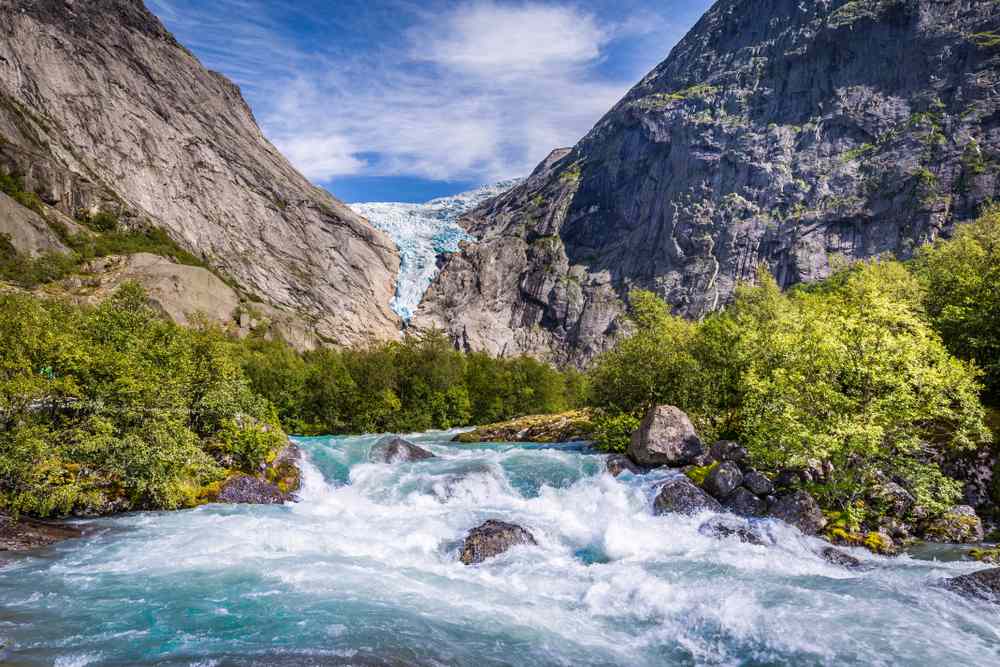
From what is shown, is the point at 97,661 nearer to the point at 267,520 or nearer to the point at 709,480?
the point at 267,520

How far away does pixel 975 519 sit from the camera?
18.4 m

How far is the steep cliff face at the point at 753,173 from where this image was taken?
108 meters

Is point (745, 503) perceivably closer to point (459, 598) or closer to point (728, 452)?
point (728, 452)

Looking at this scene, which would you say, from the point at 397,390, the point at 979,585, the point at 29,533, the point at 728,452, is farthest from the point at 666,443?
the point at 397,390

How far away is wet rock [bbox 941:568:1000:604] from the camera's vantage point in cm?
1288

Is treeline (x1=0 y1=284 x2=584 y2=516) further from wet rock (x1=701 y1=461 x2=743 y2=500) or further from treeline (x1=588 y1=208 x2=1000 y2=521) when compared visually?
treeline (x1=588 y1=208 x2=1000 y2=521)

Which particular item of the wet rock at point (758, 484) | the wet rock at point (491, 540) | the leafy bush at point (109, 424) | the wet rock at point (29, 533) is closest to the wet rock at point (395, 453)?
the leafy bush at point (109, 424)

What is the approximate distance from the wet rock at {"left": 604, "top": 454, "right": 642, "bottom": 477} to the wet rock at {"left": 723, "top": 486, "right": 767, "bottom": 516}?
5.33 m

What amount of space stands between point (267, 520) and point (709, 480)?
54.2 ft

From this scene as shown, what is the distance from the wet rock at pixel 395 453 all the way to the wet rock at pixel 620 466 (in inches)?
416

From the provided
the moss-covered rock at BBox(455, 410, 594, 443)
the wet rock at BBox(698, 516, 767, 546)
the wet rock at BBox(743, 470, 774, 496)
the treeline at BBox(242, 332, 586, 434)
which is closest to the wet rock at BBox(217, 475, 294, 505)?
the wet rock at BBox(698, 516, 767, 546)

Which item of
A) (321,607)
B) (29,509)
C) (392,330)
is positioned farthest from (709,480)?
(392,330)

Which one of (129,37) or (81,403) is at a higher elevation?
(129,37)

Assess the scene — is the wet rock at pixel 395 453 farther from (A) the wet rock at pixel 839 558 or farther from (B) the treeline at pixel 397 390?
(A) the wet rock at pixel 839 558
